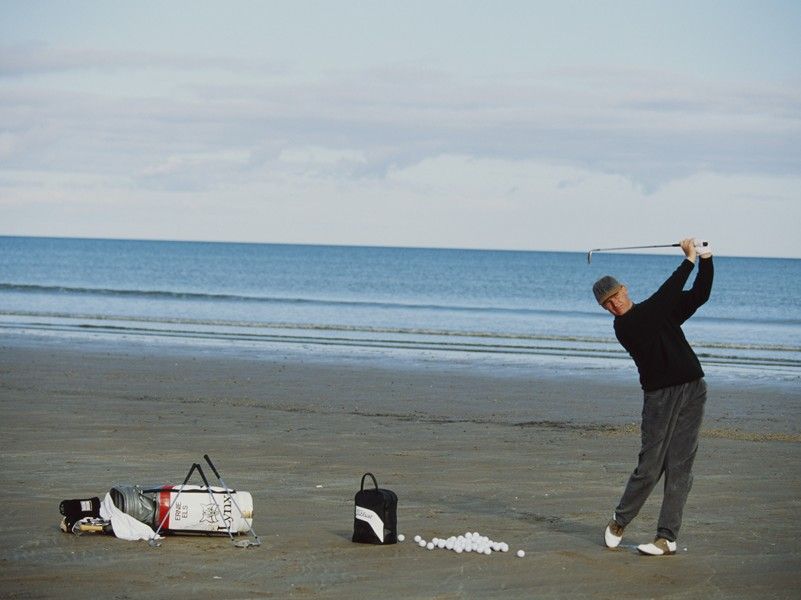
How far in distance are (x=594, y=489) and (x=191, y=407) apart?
6294 mm

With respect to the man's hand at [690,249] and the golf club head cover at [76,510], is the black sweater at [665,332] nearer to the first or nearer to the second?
the man's hand at [690,249]

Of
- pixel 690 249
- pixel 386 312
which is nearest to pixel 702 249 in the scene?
pixel 690 249

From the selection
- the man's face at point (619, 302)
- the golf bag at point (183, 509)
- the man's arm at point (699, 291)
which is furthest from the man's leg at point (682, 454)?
the golf bag at point (183, 509)

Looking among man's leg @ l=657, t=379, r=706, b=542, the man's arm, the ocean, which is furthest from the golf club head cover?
the ocean

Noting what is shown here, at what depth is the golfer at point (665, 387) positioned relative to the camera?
22.8 ft

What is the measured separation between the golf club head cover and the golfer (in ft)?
11.1

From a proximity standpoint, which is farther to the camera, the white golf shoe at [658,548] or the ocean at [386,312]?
the ocean at [386,312]

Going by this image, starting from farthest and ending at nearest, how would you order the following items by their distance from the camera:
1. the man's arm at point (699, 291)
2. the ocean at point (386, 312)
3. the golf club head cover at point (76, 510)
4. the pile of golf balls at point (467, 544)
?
the ocean at point (386, 312) < the golf club head cover at point (76, 510) < the pile of golf balls at point (467, 544) < the man's arm at point (699, 291)

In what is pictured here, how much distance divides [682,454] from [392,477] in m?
3.22

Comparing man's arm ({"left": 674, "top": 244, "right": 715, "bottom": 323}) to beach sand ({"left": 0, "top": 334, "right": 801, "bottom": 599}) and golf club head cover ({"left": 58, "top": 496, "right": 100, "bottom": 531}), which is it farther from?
golf club head cover ({"left": 58, "top": 496, "right": 100, "bottom": 531})

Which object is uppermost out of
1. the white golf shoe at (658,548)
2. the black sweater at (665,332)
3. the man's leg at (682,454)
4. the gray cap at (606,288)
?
the gray cap at (606,288)

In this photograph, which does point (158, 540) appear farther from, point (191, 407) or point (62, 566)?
point (191, 407)

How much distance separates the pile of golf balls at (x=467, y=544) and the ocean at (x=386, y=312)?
1531 centimetres

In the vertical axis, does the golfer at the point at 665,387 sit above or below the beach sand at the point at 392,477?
above
